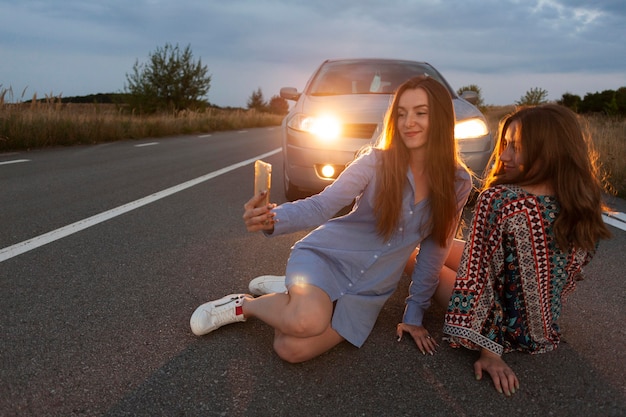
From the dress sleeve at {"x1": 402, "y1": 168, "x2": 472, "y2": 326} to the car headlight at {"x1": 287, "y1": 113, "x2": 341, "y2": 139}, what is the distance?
2.29 m

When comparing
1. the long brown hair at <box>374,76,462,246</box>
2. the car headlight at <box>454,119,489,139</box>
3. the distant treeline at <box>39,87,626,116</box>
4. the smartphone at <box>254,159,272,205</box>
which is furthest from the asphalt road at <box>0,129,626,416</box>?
the distant treeline at <box>39,87,626,116</box>

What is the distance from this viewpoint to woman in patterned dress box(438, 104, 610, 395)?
2182 mm

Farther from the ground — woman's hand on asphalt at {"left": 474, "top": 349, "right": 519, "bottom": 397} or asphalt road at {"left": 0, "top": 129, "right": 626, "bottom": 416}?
woman's hand on asphalt at {"left": 474, "top": 349, "right": 519, "bottom": 397}

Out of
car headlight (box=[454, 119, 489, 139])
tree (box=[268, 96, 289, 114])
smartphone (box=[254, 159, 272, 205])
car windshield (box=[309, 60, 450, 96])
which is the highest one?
car windshield (box=[309, 60, 450, 96])

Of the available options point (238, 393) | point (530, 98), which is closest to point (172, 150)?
point (238, 393)

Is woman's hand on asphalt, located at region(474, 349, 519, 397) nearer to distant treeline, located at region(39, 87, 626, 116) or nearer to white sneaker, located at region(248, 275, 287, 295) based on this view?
white sneaker, located at region(248, 275, 287, 295)

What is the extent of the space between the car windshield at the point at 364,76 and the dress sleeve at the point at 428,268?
3101mm

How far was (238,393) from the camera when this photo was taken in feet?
6.76

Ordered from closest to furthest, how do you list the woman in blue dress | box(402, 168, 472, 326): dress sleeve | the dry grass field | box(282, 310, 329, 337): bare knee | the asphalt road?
1. the asphalt road
2. box(282, 310, 329, 337): bare knee
3. the woman in blue dress
4. box(402, 168, 472, 326): dress sleeve
5. the dry grass field

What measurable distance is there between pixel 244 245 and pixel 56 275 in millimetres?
1310

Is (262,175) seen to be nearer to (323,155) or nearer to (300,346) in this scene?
(300,346)

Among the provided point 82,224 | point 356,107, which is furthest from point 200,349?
point 356,107

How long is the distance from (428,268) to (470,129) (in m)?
2.59

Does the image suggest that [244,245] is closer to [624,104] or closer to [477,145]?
[477,145]
